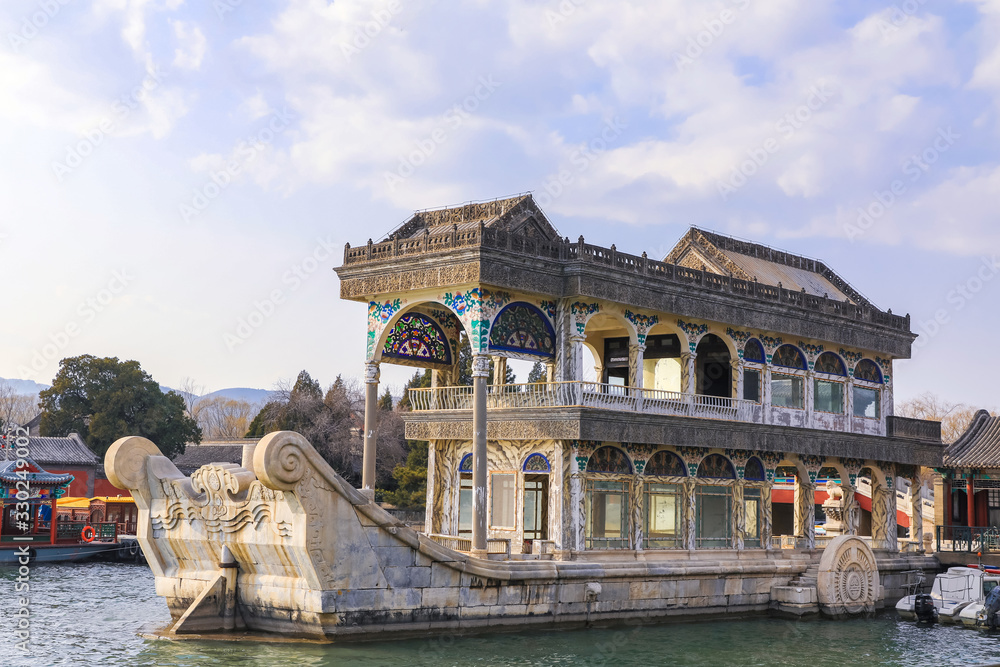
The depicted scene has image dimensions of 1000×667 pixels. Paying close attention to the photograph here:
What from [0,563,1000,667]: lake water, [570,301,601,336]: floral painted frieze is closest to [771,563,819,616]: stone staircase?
[0,563,1000,667]: lake water

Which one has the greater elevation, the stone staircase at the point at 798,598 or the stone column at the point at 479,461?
the stone column at the point at 479,461

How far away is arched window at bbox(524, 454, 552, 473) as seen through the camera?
21.7m

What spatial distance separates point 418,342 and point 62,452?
82.7 ft

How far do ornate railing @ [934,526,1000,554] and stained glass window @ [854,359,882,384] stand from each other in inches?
161

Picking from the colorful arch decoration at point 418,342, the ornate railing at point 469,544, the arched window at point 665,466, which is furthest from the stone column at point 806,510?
the colorful arch decoration at point 418,342

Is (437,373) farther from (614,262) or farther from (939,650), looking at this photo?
(939,650)

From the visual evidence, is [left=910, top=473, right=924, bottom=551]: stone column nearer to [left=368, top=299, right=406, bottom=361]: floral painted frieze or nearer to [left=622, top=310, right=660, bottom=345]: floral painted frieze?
[left=622, top=310, right=660, bottom=345]: floral painted frieze

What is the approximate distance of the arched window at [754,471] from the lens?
24750 millimetres

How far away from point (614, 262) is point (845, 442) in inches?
314

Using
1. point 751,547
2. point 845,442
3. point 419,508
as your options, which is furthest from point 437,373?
point 419,508

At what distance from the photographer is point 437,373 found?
24.4 m

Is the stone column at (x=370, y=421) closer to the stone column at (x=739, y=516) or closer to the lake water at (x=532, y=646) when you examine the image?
the lake water at (x=532, y=646)

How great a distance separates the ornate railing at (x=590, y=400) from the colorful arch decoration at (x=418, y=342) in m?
0.75

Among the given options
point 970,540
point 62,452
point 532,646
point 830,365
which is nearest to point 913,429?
point 970,540
